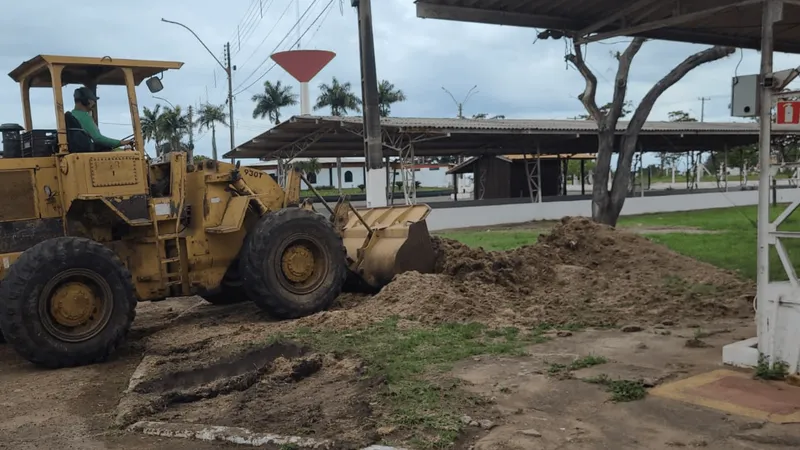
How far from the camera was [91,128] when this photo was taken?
7.81 metres

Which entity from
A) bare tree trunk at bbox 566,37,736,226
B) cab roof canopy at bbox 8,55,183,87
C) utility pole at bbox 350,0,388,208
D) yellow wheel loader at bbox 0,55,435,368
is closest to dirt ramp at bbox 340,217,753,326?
yellow wheel loader at bbox 0,55,435,368

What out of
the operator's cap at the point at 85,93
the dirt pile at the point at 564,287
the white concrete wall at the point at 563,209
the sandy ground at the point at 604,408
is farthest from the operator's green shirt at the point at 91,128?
the white concrete wall at the point at 563,209

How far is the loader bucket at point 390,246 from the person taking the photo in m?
9.65

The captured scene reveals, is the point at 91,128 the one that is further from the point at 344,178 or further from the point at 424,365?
the point at 344,178

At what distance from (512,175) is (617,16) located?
27083mm

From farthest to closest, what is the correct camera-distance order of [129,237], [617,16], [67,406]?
[129,237]
[617,16]
[67,406]

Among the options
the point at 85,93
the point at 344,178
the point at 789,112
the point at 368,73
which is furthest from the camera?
the point at 344,178

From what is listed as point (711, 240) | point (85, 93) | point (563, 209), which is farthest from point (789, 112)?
point (563, 209)

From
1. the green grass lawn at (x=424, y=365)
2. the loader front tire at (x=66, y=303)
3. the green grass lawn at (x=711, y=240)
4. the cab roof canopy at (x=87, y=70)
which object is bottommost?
the green grass lawn at (x=711, y=240)

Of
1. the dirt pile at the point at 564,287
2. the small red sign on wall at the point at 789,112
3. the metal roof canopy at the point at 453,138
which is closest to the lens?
the small red sign on wall at the point at 789,112

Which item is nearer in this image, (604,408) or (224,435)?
(224,435)

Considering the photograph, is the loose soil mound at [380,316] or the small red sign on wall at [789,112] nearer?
the loose soil mound at [380,316]

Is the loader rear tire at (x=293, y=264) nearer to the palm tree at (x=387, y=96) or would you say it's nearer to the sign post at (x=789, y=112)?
the sign post at (x=789, y=112)

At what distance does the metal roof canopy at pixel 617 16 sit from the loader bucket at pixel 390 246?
10.5 ft
